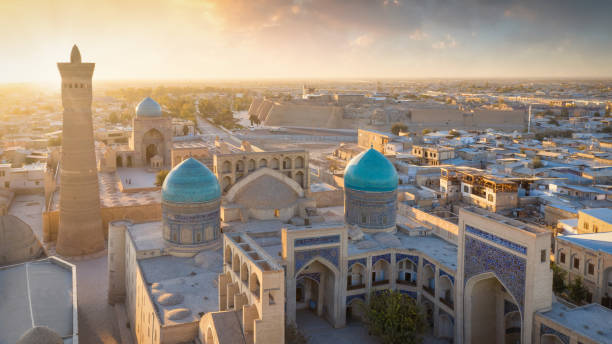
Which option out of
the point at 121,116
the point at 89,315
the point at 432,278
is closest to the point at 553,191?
the point at 432,278

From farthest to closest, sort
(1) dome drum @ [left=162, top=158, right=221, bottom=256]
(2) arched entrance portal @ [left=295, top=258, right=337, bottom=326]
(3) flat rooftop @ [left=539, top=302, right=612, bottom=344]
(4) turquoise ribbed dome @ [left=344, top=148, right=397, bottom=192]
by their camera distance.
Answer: (4) turquoise ribbed dome @ [left=344, top=148, right=397, bottom=192], (1) dome drum @ [left=162, top=158, right=221, bottom=256], (2) arched entrance portal @ [left=295, top=258, right=337, bottom=326], (3) flat rooftop @ [left=539, top=302, right=612, bottom=344]

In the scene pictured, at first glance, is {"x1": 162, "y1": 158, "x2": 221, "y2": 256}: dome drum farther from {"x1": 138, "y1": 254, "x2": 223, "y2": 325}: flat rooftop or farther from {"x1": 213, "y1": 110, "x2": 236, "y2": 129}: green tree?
{"x1": 213, "y1": 110, "x2": 236, "y2": 129}: green tree


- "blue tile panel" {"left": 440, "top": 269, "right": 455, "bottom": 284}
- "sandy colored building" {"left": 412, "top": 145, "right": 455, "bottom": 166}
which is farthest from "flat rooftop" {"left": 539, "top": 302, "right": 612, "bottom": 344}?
"sandy colored building" {"left": 412, "top": 145, "right": 455, "bottom": 166}

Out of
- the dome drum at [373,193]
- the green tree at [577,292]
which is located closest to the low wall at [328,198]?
the dome drum at [373,193]

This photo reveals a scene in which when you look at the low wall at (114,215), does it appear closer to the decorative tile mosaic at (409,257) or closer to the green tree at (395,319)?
the decorative tile mosaic at (409,257)

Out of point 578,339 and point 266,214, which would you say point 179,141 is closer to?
point 266,214
